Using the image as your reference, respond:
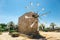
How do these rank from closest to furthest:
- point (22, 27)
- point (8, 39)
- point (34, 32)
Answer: point (8, 39) < point (34, 32) < point (22, 27)

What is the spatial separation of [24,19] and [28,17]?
153 centimetres

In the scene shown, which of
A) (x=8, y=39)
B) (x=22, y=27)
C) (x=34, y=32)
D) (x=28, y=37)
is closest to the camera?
(x=8, y=39)

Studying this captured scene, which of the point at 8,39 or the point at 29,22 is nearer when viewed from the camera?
the point at 8,39

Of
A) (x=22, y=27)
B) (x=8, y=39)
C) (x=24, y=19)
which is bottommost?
(x=8, y=39)

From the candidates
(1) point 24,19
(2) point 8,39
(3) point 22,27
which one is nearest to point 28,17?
(1) point 24,19

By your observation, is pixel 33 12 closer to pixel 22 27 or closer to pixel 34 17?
pixel 34 17

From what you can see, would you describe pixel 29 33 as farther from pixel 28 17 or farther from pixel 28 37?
pixel 28 17

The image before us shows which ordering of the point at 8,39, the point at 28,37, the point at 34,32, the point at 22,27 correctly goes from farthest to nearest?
the point at 22,27, the point at 34,32, the point at 28,37, the point at 8,39

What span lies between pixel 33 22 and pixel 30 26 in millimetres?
1822

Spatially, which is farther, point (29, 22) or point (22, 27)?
point (22, 27)

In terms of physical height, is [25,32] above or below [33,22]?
below

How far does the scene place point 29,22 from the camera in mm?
40156


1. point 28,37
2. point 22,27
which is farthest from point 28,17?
point 28,37

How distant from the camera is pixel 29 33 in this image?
39.8m
